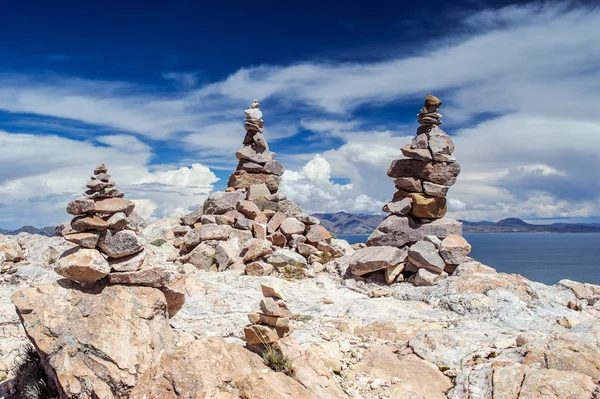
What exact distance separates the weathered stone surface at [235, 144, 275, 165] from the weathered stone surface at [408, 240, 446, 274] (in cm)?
1268

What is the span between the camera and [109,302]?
927 cm

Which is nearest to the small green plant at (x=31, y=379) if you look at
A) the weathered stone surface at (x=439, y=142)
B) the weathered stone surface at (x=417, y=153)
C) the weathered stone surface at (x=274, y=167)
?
the weathered stone surface at (x=417, y=153)

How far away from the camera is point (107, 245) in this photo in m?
10.3

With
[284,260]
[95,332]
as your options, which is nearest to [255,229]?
[284,260]

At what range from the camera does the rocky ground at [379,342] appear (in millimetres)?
8180

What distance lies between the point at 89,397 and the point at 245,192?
65.0 ft

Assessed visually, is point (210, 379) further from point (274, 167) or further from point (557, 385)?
point (274, 167)

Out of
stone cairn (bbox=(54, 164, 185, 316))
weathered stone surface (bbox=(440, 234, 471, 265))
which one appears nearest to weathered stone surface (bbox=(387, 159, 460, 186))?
weathered stone surface (bbox=(440, 234, 471, 265))

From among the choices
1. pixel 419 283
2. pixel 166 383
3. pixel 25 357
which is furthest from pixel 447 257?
pixel 25 357

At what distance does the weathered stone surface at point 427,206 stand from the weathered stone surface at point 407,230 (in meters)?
0.30

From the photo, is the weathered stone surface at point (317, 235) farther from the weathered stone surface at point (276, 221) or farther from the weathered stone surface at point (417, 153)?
the weathered stone surface at point (417, 153)

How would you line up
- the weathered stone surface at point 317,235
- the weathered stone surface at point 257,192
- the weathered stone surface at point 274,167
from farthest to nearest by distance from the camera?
the weathered stone surface at point 274,167, the weathered stone surface at point 257,192, the weathered stone surface at point 317,235

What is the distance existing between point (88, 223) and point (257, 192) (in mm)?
17035

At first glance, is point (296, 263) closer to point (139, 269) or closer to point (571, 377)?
point (139, 269)
